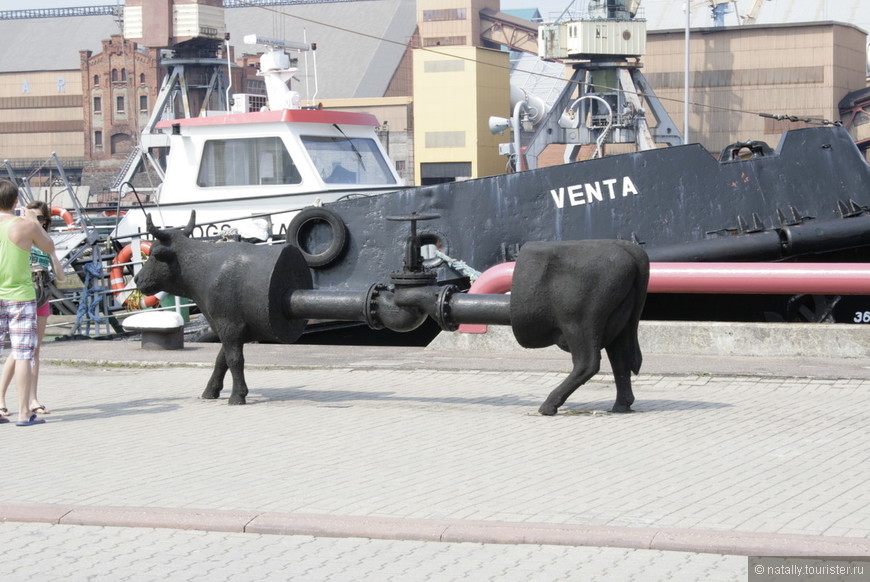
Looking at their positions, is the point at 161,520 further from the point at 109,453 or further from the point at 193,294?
the point at 193,294

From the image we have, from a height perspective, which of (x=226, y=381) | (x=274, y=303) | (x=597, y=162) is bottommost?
(x=226, y=381)

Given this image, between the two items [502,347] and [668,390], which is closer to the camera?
[668,390]

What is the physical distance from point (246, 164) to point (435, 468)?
8.30 meters

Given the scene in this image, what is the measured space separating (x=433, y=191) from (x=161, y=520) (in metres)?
7.11

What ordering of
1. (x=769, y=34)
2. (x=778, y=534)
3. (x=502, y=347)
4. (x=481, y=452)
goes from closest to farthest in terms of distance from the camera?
(x=778, y=534), (x=481, y=452), (x=502, y=347), (x=769, y=34)

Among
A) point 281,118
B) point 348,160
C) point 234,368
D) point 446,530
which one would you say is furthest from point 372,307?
point 348,160

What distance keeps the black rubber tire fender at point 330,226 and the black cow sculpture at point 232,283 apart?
11.2 feet

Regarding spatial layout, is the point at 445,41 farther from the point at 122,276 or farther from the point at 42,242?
the point at 42,242

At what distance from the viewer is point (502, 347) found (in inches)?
439

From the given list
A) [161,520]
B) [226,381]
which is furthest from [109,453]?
[226,381]

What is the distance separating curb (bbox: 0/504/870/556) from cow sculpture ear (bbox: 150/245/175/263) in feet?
10.4

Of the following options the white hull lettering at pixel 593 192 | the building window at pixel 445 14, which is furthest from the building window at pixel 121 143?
the white hull lettering at pixel 593 192

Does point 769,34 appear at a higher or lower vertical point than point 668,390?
higher

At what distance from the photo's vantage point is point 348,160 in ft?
47.0
